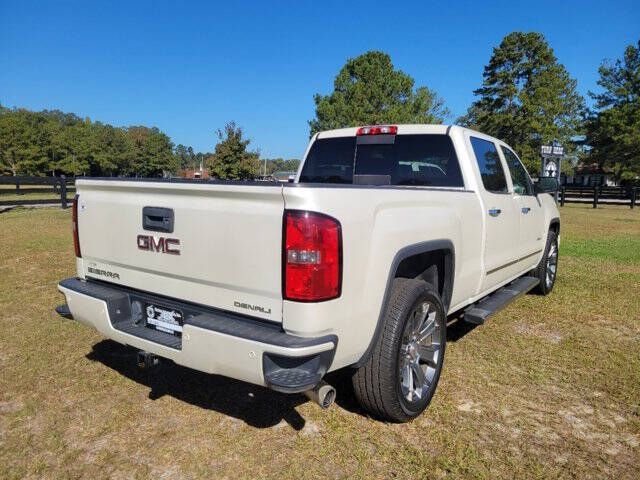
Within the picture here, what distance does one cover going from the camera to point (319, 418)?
302cm

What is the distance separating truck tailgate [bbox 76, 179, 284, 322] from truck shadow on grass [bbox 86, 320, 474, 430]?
2.08ft

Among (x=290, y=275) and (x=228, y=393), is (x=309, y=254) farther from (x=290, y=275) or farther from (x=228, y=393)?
(x=228, y=393)

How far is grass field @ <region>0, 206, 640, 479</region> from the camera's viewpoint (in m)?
2.53

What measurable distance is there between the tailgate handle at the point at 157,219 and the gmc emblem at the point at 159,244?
5 cm

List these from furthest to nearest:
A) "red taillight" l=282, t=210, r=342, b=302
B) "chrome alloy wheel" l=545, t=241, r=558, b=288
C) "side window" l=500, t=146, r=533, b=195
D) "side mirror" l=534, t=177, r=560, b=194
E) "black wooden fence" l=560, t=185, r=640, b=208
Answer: "black wooden fence" l=560, t=185, r=640, b=208 → "chrome alloy wheel" l=545, t=241, r=558, b=288 → "side mirror" l=534, t=177, r=560, b=194 → "side window" l=500, t=146, r=533, b=195 → "red taillight" l=282, t=210, r=342, b=302

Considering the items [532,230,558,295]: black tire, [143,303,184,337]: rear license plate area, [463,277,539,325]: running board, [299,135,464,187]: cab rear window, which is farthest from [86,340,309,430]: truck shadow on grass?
[532,230,558,295]: black tire

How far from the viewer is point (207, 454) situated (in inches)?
103

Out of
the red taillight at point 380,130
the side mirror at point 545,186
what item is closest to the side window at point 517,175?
the side mirror at point 545,186

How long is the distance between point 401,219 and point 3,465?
8.28 feet

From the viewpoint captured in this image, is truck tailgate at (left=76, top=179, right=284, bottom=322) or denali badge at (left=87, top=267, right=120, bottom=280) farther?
denali badge at (left=87, top=267, right=120, bottom=280)

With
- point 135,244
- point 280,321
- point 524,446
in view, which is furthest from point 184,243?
point 524,446

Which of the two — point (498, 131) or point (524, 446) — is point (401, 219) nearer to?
point (524, 446)

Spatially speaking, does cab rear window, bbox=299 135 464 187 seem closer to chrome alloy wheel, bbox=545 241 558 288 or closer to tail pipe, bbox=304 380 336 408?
tail pipe, bbox=304 380 336 408

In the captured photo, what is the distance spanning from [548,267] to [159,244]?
5.16 m
